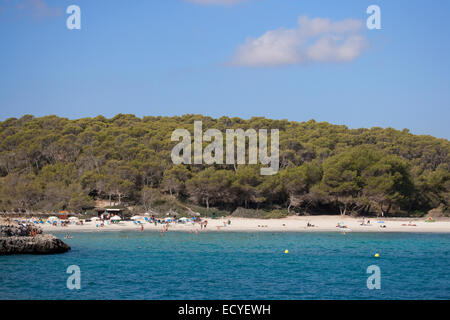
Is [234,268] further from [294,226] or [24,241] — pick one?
[294,226]

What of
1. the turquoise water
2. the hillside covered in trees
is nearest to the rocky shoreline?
the turquoise water

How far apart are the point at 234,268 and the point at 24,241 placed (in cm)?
1133

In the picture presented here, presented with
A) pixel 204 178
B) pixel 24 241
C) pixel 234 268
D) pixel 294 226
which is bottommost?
pixel 234 268

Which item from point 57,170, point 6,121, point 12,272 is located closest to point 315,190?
point 57,170

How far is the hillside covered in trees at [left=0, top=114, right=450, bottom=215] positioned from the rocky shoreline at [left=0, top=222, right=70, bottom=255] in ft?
71.8

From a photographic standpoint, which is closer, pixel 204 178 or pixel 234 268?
pixel 234 268

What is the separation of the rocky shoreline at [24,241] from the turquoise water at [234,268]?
0.94 metres

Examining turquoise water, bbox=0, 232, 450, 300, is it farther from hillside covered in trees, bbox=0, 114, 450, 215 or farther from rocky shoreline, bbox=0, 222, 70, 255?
hillside covered in trees, bbox=0, 114, 450, 215

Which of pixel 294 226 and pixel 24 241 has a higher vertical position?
pixel 24 241

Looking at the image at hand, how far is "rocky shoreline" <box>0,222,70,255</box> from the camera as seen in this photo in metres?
27.5

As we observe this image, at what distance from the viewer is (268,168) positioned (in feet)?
178

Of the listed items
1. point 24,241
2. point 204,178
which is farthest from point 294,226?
point 24,241

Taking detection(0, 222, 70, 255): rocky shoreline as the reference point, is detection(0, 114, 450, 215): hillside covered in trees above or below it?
above

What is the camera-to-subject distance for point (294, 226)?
46000 millimetres
